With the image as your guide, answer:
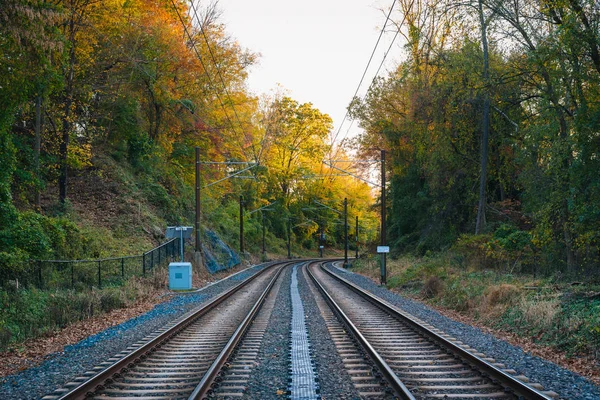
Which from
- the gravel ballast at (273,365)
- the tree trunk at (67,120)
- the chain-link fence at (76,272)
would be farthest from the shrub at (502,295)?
the tree trunk at (67,120)

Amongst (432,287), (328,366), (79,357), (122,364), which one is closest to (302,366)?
(328,366)

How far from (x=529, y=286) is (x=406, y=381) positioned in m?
9.03

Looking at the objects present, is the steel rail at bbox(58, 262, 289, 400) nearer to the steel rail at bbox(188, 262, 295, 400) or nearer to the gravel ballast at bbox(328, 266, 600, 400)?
the steel rail at bbox(188, 262, 295, 400)

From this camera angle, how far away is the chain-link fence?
14180mm

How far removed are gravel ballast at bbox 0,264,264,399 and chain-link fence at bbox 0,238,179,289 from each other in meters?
2.71

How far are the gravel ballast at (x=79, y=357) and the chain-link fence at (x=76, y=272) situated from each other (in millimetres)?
2712

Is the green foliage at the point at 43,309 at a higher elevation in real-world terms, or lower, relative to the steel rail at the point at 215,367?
higher

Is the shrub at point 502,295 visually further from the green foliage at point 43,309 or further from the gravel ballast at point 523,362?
the green foliage at point 43,309

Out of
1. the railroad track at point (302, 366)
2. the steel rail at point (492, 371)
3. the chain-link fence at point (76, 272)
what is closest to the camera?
the steel rail at point (492, 371)

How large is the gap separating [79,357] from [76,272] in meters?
8.04

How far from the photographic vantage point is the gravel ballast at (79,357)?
736 centimetres

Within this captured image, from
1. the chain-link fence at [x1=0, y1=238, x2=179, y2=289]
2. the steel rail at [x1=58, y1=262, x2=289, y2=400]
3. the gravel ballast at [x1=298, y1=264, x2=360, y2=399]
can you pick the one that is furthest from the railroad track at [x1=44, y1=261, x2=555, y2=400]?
the chain-link fence at [x1=0, y1=238, x2=179, y2=289]

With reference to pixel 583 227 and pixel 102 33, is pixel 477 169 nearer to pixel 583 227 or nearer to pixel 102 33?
pixel 583 227

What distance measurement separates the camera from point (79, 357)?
30.7ft
